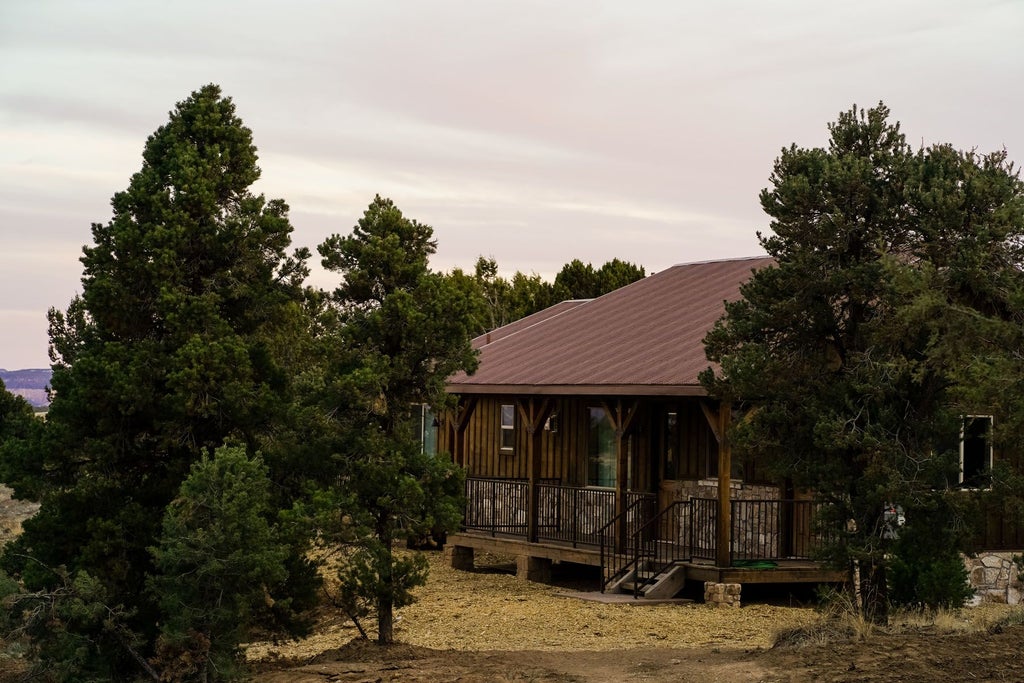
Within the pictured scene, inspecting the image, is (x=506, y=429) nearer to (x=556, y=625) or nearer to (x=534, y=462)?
(x=534, y=462)

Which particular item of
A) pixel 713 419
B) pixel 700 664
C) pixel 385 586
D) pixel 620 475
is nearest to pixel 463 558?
pixel 620 475

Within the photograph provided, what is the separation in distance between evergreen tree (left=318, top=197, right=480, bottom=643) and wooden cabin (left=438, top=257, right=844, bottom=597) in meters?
3.15

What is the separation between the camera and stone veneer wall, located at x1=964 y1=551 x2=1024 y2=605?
18.9m

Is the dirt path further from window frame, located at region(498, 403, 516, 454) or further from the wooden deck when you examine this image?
window frame, located at region(498, 403, 516, 454)

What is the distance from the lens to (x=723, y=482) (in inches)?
695

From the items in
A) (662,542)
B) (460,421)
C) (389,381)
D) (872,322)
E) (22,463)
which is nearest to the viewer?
(872,322)

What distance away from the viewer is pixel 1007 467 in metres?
13.7

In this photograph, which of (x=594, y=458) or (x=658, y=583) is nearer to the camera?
(x=658, y=583)

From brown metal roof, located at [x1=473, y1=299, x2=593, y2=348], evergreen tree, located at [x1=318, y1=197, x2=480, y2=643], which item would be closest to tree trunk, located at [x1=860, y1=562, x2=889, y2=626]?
evergreen tree, located at [x1=318, y1=197, x2=480, y2=643]

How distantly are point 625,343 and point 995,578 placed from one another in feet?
23.2

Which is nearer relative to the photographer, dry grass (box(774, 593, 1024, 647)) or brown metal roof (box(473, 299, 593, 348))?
dry grass (box(774, 593, 1024, 647))

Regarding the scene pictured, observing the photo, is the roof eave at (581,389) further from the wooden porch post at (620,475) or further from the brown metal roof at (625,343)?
the wooden porch post at (620,475)

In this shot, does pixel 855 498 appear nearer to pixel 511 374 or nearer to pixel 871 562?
pixel 871 562

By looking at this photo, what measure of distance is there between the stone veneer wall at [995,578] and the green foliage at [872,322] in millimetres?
5190
